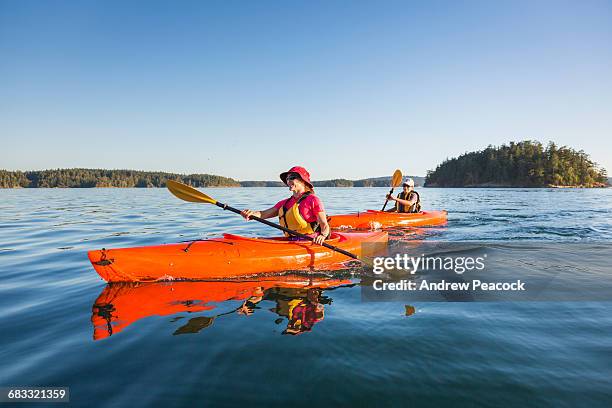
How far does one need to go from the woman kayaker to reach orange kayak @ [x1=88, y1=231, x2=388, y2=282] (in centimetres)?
38

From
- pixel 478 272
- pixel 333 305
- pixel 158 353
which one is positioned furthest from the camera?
pixel 478 272

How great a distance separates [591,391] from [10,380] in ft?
15.4

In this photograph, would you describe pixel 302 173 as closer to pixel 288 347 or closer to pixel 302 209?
pixel 302 209

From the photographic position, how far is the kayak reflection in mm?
4066

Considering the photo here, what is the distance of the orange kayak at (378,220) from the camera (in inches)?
459

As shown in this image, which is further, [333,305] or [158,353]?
[333,305]

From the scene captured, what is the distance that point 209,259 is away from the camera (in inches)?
225

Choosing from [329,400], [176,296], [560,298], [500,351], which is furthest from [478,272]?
[176,296]

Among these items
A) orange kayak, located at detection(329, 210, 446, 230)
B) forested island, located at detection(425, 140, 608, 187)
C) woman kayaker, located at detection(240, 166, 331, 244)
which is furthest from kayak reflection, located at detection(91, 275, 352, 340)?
forested island, located at detection(425, 140, 608, 187)

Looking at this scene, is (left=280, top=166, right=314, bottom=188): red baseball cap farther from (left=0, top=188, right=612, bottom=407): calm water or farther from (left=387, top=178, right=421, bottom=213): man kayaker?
(left=387, top=178, right=421, bottom=213): man kayaker

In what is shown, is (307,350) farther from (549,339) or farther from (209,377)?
(549,339)

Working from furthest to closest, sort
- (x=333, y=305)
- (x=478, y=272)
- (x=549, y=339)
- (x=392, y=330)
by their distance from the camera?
(x=478, y=272) → (x=333, y=305) → (x=392, y=330) → (x=549, y=339)

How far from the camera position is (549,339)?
3.57 meters

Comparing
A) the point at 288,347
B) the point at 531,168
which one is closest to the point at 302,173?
the point at 288,347
